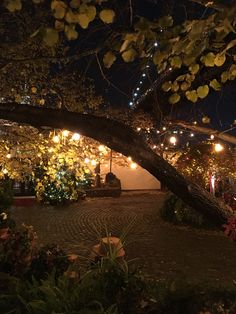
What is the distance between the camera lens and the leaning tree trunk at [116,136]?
624 centimetres

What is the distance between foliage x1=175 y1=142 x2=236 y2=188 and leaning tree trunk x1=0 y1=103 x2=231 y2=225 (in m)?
10.7

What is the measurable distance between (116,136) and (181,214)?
1075 centimetres

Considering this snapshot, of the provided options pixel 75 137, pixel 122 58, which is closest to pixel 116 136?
pixel 122 58

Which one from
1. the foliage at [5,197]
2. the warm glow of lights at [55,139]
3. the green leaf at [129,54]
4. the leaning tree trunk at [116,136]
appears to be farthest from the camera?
the foliage at [5,197]

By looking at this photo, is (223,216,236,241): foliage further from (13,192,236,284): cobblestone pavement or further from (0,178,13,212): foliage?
(0,178,13,212): foliage

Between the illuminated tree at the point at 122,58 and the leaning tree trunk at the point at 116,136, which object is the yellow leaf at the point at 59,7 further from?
the leaning tree trunk at the point at 116,136

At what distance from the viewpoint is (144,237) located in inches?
565

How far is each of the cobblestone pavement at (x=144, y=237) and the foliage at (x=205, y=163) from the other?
2139 millimetres

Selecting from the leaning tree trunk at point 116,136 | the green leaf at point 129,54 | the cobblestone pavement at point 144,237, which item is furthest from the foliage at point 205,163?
the green leaf at point 129,54

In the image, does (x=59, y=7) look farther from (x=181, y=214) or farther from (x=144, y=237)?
(x=181, y=214)

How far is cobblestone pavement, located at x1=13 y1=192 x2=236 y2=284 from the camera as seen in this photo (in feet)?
35.9

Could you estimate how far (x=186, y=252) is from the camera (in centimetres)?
1246

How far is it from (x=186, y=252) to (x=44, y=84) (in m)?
5.67

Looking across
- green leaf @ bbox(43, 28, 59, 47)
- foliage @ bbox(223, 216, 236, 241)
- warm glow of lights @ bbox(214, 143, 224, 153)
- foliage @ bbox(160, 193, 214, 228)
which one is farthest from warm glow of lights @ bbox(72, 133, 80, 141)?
warm glow of lights @ bbox(214, 143, 224, 153)
